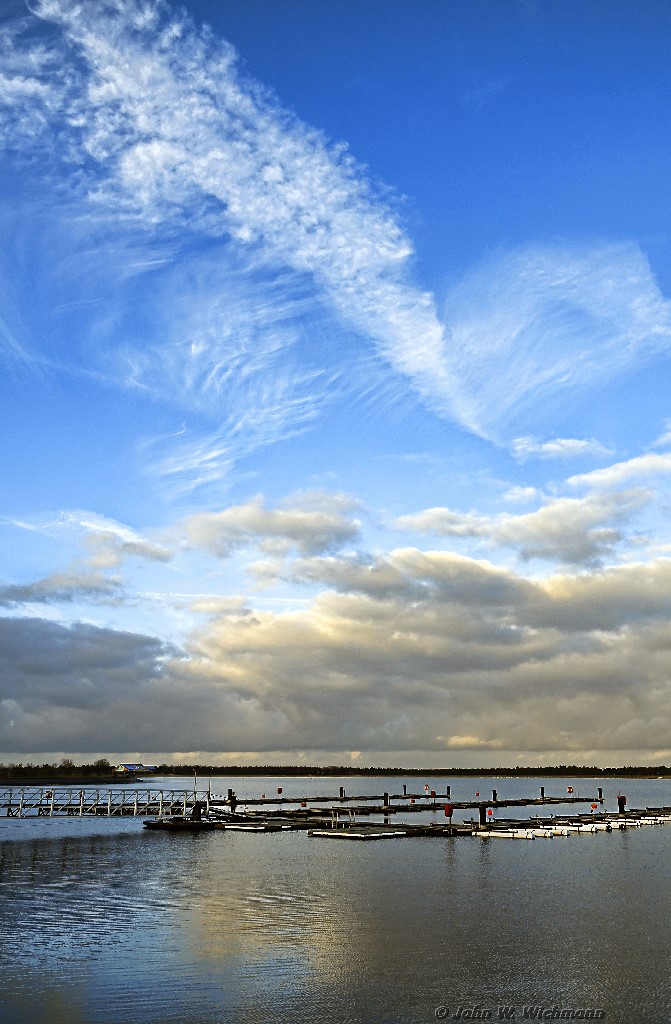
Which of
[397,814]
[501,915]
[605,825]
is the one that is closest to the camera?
[501,915]

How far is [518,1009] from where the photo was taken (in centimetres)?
2623

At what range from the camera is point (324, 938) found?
36.2 metres

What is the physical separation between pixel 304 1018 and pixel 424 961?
28.2ft

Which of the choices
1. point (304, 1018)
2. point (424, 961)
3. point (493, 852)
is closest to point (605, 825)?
point (493, 852)

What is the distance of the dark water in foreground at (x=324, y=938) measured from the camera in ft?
88.0

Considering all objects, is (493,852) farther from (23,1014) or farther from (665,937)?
(23,1014)

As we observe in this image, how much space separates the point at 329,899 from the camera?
47844 mm

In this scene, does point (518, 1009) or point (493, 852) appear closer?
point (518, 1009)

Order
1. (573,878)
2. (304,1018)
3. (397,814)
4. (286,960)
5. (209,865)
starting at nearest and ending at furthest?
(304,1018), (286,960), (573,878), (209,865), (397,814)

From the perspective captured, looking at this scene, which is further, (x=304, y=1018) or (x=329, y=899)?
(x=329, y=899)

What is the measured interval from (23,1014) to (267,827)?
7617 cm

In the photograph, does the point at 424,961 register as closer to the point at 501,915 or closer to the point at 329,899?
the point at 501,915

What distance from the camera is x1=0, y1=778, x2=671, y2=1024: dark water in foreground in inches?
1056

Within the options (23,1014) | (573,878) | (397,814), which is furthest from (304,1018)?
(397,814)
